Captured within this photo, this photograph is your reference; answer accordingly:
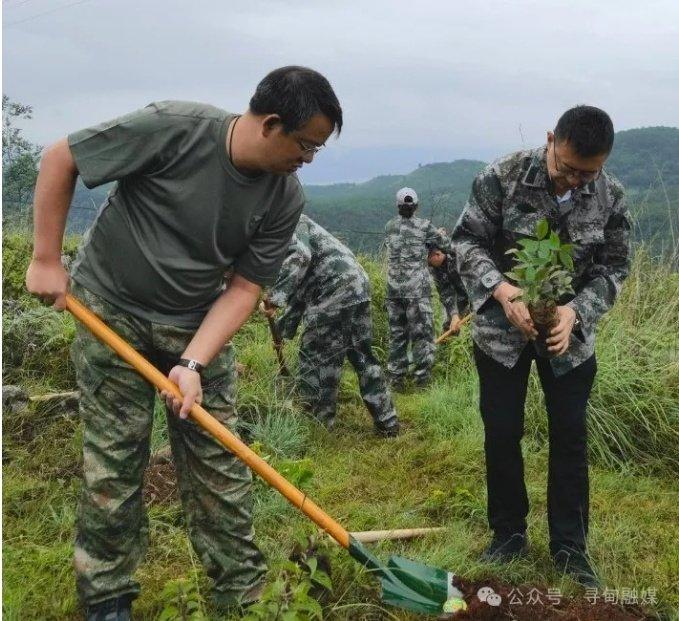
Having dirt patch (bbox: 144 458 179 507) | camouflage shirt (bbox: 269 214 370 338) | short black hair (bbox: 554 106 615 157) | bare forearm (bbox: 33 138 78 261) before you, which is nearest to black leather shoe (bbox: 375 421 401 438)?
camouflage shirt (bbox: 269 214 370 338)

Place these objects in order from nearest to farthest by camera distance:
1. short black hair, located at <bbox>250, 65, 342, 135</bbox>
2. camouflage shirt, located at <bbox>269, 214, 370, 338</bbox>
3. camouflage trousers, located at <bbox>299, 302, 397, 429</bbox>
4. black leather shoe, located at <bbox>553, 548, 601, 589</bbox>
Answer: short black hair, located at <bbox>250, 65, 342, 135</bbox>, black leather shoe, located at <bbox>553, 548, 601, 589</bbox>, camouflage shirt, located at <bbox>269, 214, 370, 338</bbox>, camouflage trousers, located at <bbox>299, 302, 397, 429</bbox>

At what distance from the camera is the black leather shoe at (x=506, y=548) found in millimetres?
3289

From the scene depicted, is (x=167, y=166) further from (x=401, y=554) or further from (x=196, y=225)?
(x=401, y=554)

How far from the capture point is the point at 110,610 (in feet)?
8.47

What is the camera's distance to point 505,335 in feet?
10.0

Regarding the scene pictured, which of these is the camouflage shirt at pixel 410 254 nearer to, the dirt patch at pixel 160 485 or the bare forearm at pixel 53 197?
the dirt patch at pixel 160 485

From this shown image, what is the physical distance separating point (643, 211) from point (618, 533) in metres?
4.36

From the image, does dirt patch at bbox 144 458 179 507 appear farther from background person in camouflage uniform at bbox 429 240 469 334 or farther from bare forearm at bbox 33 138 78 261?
background person in camouflage uniform at bbox 429 240 469 334

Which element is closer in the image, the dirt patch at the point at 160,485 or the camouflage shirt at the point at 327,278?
the dirt patch at the point at 160,485

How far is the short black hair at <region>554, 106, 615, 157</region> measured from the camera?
2.69 meters

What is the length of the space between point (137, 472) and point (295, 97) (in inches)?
52.9

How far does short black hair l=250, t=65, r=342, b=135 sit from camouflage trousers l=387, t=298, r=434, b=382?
551 centimetres

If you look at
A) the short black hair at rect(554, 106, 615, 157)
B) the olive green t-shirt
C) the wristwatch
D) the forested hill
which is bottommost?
the forested hill

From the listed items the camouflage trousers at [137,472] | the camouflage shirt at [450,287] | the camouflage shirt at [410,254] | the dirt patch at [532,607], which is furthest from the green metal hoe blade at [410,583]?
the camouflage shirt at [450,287]
